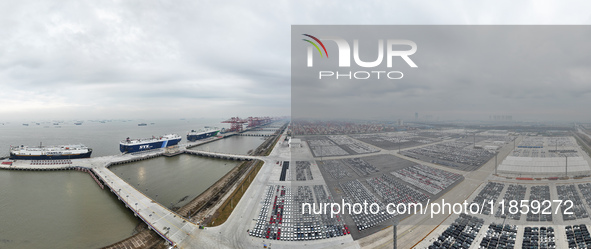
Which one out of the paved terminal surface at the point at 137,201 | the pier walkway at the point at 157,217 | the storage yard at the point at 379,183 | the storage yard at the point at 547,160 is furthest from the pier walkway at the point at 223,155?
the storage yard at the point at 547,160

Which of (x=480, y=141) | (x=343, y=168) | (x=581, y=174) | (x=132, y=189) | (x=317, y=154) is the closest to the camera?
(x=581, y=174)

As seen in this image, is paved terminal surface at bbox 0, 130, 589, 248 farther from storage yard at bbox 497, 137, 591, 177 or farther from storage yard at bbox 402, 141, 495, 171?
storage yard at bbox 402, 141, 495, 171

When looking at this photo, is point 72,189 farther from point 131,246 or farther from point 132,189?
point 131,246

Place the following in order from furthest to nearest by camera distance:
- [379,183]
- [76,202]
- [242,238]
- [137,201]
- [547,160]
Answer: [379,183] < [547,160] < [76,202] < [137,201] < [242,238]

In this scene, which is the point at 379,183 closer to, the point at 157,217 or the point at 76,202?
the point at 157,217

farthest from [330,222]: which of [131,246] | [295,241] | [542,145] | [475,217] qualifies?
[542,145]

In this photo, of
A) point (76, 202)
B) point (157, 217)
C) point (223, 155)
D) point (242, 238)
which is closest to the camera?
point (242, 238)

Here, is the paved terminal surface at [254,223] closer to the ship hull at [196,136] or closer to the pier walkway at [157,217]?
the pier walkway at [157,217]

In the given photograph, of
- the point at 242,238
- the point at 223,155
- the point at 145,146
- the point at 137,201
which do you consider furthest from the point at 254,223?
the point at 145,146

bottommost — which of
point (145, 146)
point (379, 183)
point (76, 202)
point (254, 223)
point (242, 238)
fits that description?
point (76, 202)

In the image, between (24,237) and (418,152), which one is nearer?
(24,237)

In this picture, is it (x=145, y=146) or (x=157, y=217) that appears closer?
(x=157, y=217)
